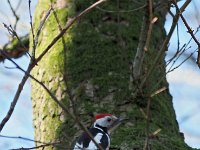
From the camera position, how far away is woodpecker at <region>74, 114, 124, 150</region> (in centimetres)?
369

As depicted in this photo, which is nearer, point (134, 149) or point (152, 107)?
point (134, 149)

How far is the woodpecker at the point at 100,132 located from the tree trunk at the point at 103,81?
0.19 feet

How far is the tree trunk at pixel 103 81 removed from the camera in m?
3.90

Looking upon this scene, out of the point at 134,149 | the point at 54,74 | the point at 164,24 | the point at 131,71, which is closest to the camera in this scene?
the point at 134,149

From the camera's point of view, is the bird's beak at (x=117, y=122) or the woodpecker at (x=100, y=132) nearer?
the woodpecker at (x=100, y=132)

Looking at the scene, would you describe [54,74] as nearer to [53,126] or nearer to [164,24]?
[53,126]

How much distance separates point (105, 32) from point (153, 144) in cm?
96

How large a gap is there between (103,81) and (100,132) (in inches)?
12.6

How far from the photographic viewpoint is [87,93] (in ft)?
13.3

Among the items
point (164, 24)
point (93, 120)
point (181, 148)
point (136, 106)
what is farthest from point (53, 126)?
point (164, 24)

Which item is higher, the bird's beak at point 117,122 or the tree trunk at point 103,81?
the tree trunk at point 103,81

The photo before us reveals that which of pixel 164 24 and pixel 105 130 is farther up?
pixel 164 24

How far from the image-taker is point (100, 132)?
4.12m

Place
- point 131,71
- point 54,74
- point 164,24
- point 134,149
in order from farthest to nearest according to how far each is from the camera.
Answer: point 164,24 < point 54,74 < point 131,71 < point 134,149
